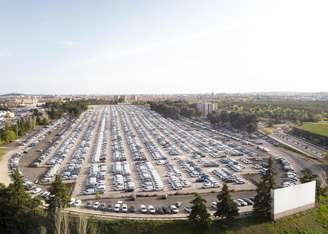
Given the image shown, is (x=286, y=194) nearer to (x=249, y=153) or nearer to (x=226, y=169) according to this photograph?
(x=226, y=169)

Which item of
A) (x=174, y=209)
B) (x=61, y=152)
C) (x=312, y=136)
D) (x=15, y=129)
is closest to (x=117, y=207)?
(x=174, y=209)

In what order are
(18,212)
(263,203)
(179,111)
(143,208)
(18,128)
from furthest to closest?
(179,111) → (18,128) → (143,208) → (263,203) → (18,212)

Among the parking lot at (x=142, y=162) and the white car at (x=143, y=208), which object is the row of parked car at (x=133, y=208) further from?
the parking lot at (x=142, y=162)

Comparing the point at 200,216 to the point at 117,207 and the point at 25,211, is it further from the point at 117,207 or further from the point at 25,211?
the point at 25,211

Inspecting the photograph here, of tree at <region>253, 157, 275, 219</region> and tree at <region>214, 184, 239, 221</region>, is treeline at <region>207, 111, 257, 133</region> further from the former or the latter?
tree at <region>214, 184, 239, 221</region>

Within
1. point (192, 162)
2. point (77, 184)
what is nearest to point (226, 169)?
point (192, 162)
